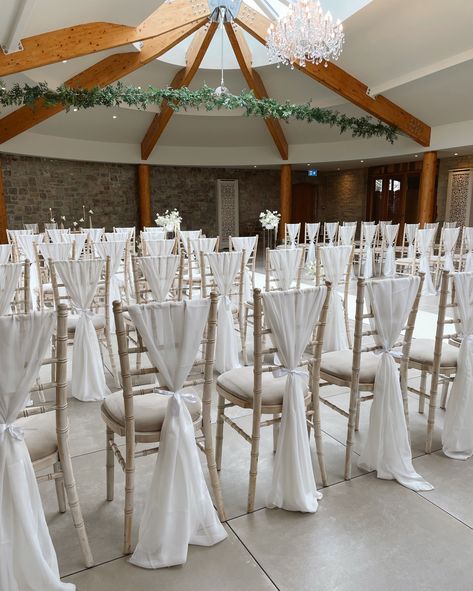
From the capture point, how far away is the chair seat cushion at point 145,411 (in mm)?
1819

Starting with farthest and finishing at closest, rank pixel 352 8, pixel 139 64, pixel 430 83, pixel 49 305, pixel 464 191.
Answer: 1. pixel 464 191
2. pixel 430 83
3. pixel 139 64
4. pixel 352 8
5. pixel 49 305

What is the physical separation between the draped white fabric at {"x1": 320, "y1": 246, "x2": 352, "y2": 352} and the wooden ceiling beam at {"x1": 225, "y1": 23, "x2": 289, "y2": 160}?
18.3ft

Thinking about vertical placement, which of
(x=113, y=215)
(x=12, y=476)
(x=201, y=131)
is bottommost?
(x=12, y=476)

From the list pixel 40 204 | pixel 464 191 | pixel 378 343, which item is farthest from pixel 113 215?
pixel 378 343

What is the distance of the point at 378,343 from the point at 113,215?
37.2 feet

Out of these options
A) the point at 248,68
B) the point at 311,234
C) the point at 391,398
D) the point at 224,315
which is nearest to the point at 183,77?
the point at 248,68

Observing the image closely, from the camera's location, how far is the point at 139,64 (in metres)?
7.68

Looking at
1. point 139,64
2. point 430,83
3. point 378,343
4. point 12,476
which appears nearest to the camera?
point 12,476

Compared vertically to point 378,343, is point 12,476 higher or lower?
lower

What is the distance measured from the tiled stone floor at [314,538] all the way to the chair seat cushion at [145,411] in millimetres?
465

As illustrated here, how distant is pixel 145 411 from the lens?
188cm

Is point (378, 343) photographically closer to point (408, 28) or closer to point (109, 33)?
point (109, 33)

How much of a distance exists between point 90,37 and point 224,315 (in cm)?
502

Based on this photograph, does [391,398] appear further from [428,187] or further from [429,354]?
[428,187]
